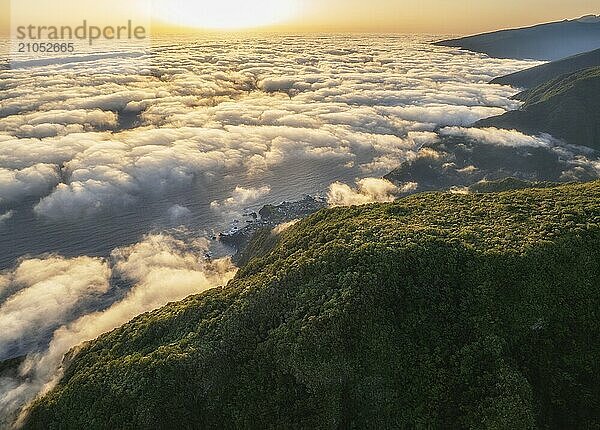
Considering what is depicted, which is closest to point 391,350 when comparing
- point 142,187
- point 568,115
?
point 142,187

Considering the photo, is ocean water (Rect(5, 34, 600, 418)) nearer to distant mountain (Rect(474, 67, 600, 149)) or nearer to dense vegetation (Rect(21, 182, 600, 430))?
distant mountain (Rect(474, 67, 600, 149))

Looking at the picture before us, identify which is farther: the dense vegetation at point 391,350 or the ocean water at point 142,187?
the ocean water at point 142,187

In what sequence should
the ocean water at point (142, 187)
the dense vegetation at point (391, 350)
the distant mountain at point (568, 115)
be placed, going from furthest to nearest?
the distant mountain at point (568, 115), the ocean water at point (142, 187), the dense vegetation at point (391, 350)

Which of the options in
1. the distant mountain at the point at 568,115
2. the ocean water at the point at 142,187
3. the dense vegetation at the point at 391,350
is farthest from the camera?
the distant mountain at the point at 568,115

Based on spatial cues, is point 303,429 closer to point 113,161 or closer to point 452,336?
point 452,336

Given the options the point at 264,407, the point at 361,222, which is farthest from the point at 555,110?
the point at 264,407

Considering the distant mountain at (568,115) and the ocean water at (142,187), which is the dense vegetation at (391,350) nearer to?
the ocean water at (142,187)

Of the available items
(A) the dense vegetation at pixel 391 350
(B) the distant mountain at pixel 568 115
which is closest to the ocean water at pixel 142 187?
(B) the distant mountain at pixel 568 115
